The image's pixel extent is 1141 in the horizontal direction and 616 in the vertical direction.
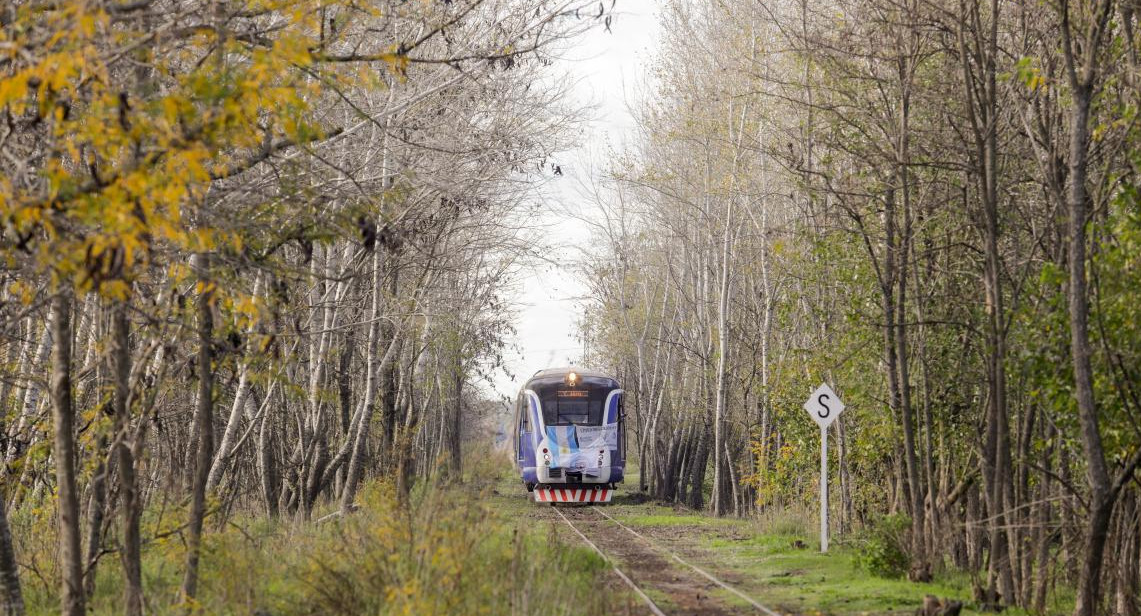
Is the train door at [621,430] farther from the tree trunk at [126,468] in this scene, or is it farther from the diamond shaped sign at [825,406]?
the tree trunk at [126,468]

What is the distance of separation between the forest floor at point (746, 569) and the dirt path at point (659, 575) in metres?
A: 0.01

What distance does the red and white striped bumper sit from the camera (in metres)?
30.0

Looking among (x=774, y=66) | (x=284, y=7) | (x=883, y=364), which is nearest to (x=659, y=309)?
(x=774, y=66)

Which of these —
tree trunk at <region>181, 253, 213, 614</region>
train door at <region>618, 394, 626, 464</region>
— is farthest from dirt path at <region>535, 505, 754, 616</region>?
train door at <region>618, 394, 626, 464</region>

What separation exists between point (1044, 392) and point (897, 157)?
411cm

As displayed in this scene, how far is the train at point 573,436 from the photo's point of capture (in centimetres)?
2941

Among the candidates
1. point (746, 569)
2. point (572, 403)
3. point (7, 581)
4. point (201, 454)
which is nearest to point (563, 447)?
point (572, 403)

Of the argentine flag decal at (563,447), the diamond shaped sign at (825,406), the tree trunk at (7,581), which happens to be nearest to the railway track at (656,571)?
the diamond shaped sign at (825,406)

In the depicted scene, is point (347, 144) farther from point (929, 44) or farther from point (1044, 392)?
point (1044, 392)

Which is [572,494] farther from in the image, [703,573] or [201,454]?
[201,454]

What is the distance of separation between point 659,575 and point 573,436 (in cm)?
1397

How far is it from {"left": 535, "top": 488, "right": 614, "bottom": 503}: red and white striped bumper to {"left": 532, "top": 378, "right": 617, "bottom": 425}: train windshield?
1.75 metres

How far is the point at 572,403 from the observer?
29.6m

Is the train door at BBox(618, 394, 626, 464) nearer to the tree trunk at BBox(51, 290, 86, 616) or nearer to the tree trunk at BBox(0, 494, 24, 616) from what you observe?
the tree trunk at BBox(0, 494, 24, 616)
